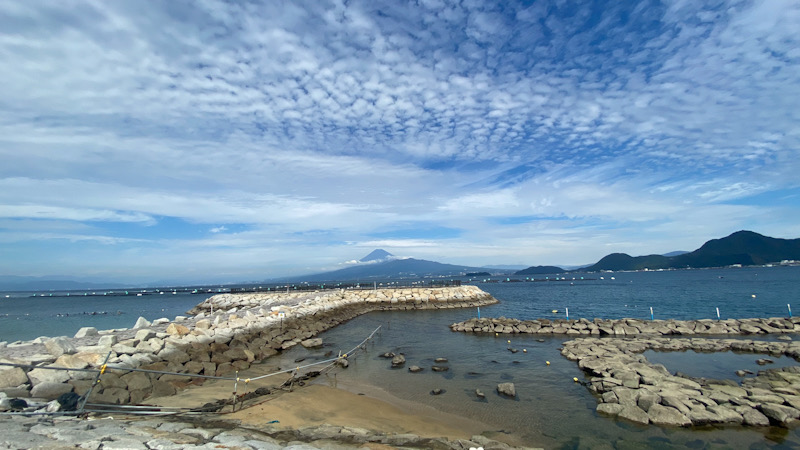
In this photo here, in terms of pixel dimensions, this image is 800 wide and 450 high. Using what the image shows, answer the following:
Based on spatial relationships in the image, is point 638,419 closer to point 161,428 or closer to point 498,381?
point 498,381

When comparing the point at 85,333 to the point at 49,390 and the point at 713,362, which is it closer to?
the point at 49,390

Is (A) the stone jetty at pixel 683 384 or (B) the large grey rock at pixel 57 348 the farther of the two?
(B) the large grey rock at pixel 57 348

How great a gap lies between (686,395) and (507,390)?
4807 mm

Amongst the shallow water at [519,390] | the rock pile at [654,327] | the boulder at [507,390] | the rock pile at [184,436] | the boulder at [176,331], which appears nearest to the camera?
the rock pile at [184,436]

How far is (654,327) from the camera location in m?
20.4

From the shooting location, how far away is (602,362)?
44.7 ft

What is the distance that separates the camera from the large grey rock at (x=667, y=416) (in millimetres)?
8664

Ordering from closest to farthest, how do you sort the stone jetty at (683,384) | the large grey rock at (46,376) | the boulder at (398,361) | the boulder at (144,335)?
the large grey rock at (46,376) → the stone jetty at (683,384) → the boulder at (144,335) → the boulder at (398,361)

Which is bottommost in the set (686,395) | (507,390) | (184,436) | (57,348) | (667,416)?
(507,390)

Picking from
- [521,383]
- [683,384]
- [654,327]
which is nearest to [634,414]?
[683,384]

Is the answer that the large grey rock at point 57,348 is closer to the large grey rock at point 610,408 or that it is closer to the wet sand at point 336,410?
the wet sand at point 336,410

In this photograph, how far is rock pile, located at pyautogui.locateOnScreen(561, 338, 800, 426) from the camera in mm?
8711

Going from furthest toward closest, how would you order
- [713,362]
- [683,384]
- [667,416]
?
[713,362], [683,384], [667,416]

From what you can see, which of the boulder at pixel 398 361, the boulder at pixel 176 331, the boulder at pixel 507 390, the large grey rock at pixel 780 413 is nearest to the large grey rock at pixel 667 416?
the large grey rock at pixel 780 413
